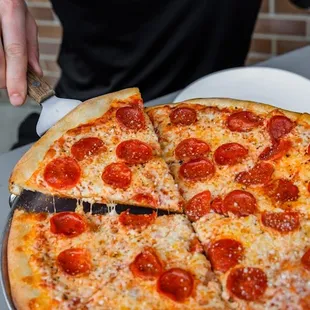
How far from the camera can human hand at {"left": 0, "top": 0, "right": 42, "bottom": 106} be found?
1642mm

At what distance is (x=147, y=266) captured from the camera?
1.37 meters

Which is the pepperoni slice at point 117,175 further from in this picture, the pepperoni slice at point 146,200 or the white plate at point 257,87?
the white plate at point 257,87

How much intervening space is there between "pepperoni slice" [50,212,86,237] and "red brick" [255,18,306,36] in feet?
6.32

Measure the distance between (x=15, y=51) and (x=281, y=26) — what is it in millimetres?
1779

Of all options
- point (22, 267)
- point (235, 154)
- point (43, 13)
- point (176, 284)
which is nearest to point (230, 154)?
point (235, 154)

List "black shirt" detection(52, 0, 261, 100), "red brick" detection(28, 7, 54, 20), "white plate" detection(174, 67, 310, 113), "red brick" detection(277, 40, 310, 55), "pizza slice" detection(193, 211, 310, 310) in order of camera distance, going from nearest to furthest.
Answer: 1. "pizza slice" detection(193, 211, 310, 310)
2. "white plate" detection(174, 67, 310, 113)
3. "black shirt" detection(52, 0, 261, 100)
4. "red brick" detection(277, 40, 310, 55)
5. "red brick" detection(28, 7, 54, 20)

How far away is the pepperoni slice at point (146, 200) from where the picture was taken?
61.3 inches

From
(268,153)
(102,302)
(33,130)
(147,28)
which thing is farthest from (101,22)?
(102,302)

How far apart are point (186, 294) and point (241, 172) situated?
1.31 feet

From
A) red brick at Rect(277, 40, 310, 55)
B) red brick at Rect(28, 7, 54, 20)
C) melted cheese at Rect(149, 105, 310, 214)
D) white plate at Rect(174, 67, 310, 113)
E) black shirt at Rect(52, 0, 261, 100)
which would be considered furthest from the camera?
red brick at Rect(28, 7, 54, 20)

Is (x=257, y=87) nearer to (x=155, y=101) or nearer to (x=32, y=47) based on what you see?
(x=155, y=101)

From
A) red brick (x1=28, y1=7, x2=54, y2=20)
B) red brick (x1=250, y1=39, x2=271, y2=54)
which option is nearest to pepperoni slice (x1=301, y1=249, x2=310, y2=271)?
red brick (x1=250, y1=39, x2=271, y2=54)

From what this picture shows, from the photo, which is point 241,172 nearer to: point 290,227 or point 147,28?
point 290,227

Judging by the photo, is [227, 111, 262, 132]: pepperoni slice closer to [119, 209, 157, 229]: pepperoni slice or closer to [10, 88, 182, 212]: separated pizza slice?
[10, 88, 182, 212]: separated pizza slice
